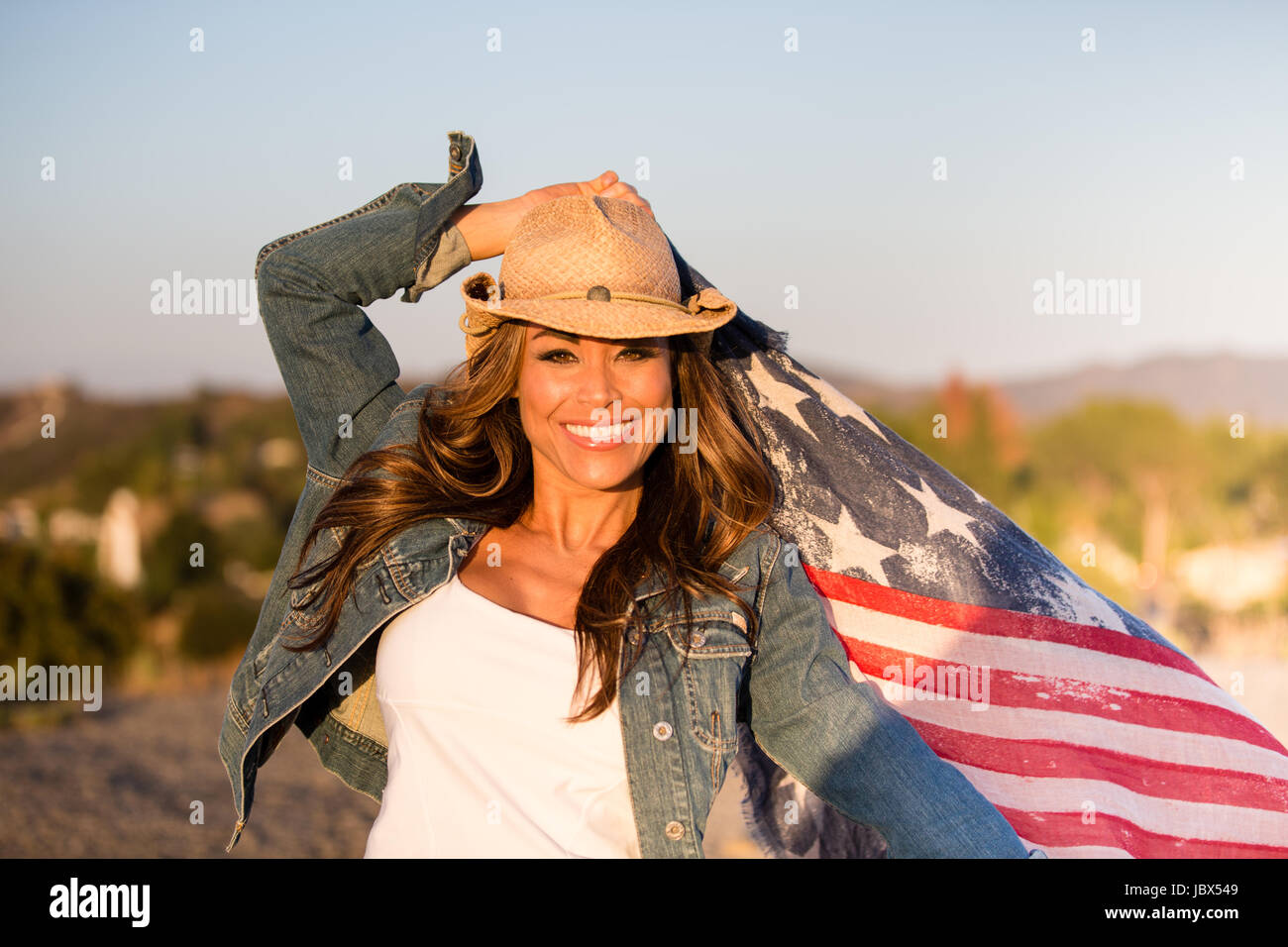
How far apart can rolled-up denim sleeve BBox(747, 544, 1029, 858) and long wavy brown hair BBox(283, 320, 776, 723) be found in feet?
0.35

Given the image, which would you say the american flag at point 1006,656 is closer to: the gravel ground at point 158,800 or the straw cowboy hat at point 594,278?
the straw cowboy hat at point 594,278

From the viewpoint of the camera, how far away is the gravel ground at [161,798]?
8.60 m

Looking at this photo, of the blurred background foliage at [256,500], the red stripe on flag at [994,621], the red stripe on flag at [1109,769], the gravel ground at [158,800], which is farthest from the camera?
the blurred background foliage at [256,500]

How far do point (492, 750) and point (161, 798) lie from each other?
861 centimetres

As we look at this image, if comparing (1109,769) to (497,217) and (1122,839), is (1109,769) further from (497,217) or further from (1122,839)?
(497,217)

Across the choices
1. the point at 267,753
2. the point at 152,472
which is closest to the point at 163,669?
the point at 267,753

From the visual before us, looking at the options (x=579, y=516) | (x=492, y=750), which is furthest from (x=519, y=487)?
(x=492, y=750)

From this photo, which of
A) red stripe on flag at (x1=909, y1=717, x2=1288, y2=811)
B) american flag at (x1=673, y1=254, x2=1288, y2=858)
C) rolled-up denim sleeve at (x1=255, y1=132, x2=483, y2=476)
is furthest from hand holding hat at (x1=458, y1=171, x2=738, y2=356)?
red stripe on flag at (x1=909, y1=717, x2=1288, y2=811)

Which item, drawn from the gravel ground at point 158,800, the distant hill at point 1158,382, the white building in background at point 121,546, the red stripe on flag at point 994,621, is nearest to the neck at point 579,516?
the red stripe on flag at point 994,621

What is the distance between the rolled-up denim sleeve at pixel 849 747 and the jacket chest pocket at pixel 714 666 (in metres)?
0.07

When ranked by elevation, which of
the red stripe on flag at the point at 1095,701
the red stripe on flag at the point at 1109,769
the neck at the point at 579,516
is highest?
the neck at the point at 579,516

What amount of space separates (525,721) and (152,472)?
40.3m

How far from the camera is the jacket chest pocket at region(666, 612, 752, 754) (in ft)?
8.75

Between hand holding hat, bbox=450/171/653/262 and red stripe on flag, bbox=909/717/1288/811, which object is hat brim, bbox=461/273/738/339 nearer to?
hand holding hat, bbox=450/171/653/262
